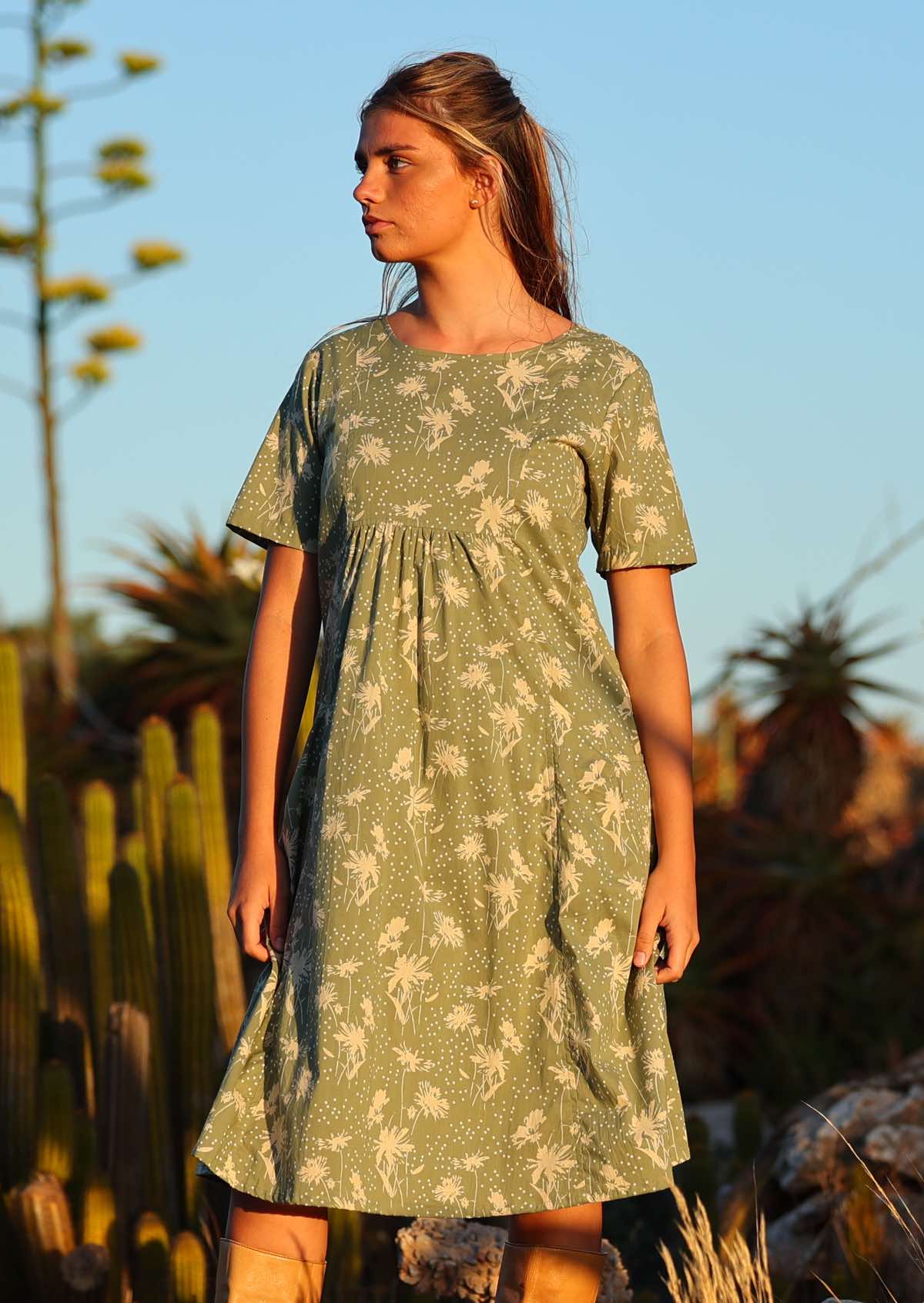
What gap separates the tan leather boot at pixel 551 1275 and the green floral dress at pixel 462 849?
13cm

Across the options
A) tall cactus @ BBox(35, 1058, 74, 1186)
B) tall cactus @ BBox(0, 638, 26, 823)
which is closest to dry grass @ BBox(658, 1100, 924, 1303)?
tall cactus @ BBox(35, 1058, 74, 1186)

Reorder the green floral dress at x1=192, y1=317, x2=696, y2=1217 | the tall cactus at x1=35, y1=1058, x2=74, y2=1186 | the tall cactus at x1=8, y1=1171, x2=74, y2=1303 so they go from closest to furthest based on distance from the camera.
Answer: the green floral dress at x1=192, y1=317, x2=696, y2=1217 → the tall cactus at x1=8, y1=1171, x2=74, y2=1303 → the tall cactus at x1=35, y1=1058, x2=74, y2=1186

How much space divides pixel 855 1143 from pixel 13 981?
2.12 meters

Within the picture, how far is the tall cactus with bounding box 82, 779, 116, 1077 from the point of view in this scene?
15.5ft

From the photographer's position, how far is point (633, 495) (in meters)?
2.89

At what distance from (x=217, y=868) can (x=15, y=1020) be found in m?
0.76

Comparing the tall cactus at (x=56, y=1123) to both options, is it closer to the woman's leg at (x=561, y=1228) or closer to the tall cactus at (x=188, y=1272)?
the tall cactus at (x=188, y=1272)

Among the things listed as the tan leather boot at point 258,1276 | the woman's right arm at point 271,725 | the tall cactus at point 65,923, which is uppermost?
the woman's right arm at point 271,725

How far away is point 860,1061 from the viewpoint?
711 centimetres

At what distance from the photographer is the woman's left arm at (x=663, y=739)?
2.79m

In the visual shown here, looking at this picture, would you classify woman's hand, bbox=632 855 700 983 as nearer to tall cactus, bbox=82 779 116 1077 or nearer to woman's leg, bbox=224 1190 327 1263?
woman's leg, bbox=224 1190 327 1263

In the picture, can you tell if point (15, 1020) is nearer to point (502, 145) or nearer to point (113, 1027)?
point (113, 1027)

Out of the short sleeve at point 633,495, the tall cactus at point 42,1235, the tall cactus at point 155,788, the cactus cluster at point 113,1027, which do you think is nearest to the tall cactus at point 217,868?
the cactus cluster at point 113,1027

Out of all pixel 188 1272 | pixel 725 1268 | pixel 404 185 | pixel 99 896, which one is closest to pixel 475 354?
pixel 404 185
